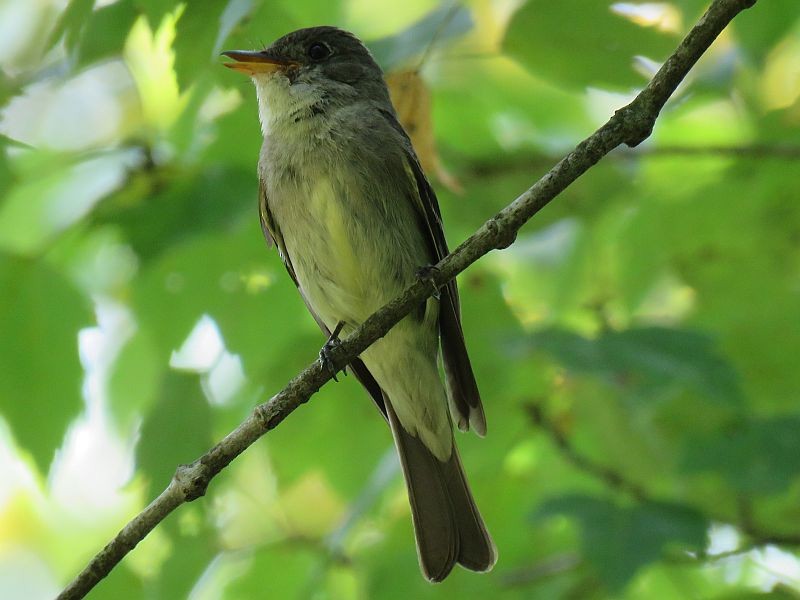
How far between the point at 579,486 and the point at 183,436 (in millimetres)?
1606

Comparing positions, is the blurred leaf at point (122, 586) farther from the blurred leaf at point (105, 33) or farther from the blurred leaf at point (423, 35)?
the blurred leaf at point (423, 35)

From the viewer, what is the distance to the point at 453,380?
11.5 feet

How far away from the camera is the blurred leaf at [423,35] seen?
305 centimetres

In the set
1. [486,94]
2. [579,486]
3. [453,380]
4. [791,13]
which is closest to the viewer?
[791,13]

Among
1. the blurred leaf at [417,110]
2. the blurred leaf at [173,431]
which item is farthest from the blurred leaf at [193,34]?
the blurred leaf at [173,431]

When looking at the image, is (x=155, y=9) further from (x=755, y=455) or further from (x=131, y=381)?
(x=755, y=455)

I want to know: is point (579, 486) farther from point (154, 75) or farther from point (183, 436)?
point (154, 75)

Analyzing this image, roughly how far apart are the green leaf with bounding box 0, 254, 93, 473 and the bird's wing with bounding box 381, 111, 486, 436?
1.22m

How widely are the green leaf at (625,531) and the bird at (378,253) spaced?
19.4 inches

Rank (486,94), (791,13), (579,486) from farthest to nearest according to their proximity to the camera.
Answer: (486,94) < (579,486) < (791,13)

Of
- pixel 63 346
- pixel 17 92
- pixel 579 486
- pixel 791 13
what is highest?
pixel 17 92

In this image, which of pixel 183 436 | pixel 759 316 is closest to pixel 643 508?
pixel 759 316

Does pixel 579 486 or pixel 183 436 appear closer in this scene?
pixel 183 436

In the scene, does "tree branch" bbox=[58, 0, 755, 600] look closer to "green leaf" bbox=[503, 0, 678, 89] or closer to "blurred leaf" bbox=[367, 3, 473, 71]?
"green leaf" bbox=[503, 0, 678, 89]
